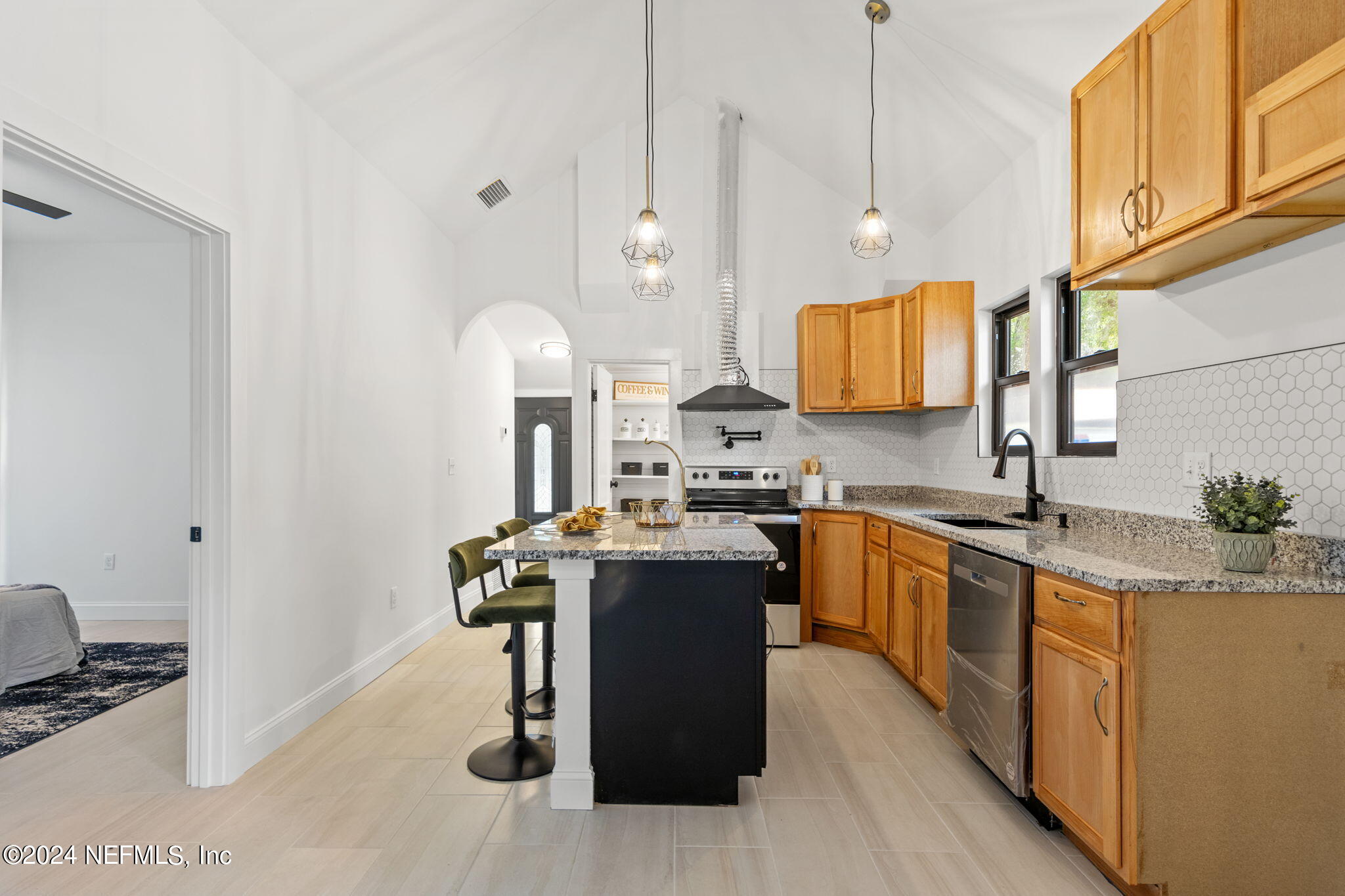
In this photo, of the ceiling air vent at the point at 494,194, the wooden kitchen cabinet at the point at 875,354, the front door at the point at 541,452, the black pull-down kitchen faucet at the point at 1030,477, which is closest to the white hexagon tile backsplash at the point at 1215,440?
the black pull-down kitchen faucet at the point at 1030,477

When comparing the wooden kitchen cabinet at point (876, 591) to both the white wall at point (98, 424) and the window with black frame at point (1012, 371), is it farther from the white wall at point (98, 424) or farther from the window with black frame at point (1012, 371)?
the white wall at point (98, 424)

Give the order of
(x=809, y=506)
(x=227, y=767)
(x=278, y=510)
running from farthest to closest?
(x=809, y=506), (x=278, y=510), (x=227, y=767)

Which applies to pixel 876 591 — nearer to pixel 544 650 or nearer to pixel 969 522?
pixel 969 522

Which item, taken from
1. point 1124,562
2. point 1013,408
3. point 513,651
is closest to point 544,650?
point 513,651

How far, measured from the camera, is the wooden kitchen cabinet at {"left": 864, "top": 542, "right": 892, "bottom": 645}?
378cm

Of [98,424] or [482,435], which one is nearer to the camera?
[98,424]

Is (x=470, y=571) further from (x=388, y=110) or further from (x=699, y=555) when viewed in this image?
(x=388, y=110)

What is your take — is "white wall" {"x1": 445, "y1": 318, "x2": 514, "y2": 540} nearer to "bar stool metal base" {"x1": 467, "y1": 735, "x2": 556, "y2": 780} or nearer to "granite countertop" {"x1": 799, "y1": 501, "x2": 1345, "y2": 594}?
"bar stool metal base" {"x1": 467, "y1": 735, "x2": 556, "y2": 780}

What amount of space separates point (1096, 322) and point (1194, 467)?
40.7 inches

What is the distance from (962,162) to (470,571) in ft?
11.5

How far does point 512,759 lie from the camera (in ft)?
8.57

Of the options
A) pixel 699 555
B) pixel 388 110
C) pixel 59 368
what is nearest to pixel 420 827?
pixel 699 555

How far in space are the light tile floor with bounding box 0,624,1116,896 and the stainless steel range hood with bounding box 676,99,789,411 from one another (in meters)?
2.12

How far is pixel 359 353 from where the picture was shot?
11.6 feet
